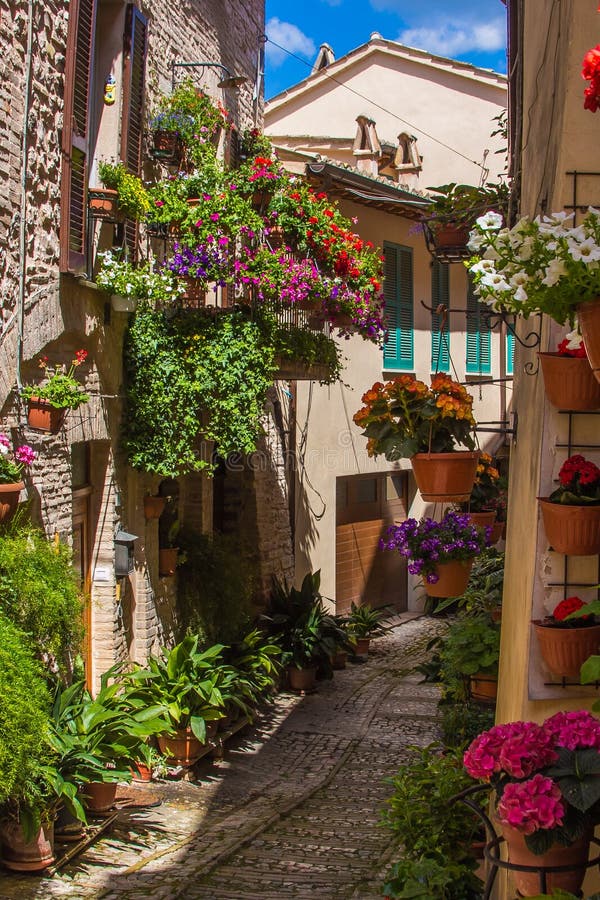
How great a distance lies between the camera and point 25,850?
6.73 metres

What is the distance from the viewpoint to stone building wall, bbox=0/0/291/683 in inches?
284

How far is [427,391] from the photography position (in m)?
6.61

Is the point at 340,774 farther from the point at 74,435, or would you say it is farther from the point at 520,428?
the point at 520,428

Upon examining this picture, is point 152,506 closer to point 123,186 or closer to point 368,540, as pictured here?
point 123,186

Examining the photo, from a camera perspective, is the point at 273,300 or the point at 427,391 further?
the point at 273,300

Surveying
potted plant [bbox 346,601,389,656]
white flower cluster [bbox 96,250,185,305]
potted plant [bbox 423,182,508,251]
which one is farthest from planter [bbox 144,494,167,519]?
potted plant [bbox 346,601,389,656]

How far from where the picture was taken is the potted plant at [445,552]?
8539 millimetres

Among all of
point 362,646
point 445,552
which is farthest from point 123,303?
point 362,646

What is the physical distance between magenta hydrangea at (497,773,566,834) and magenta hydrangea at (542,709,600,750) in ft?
0.54

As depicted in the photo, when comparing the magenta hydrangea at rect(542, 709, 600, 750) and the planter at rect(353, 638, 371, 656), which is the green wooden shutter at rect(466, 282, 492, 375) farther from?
the magenta hydrangea at rect(542, 709, 600, 750)

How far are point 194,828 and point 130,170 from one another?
5.69 metres

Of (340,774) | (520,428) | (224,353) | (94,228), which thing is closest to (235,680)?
(340,774)

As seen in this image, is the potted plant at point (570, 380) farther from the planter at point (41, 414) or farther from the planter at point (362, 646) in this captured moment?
the planter at point (362, 646)

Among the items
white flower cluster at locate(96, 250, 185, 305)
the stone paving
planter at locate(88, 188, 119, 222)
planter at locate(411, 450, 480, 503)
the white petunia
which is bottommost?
the stone paving
